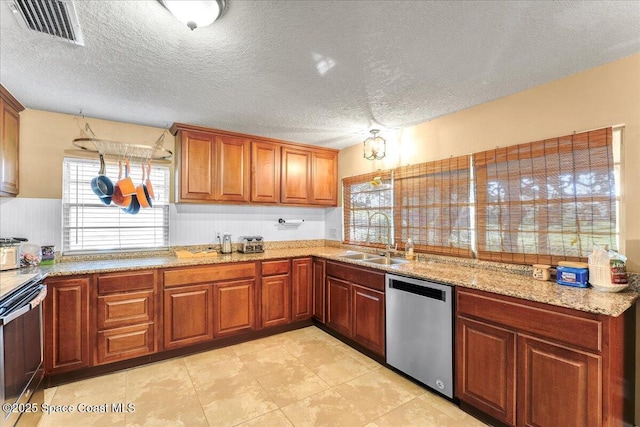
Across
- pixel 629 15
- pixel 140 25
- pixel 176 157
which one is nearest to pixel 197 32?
pixel 140 25

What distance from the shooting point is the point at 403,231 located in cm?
332

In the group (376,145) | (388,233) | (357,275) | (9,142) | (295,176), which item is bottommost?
(357,275)

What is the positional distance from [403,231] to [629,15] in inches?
89.5

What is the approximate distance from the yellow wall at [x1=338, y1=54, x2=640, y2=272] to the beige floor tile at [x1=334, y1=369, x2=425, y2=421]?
5.65 ft

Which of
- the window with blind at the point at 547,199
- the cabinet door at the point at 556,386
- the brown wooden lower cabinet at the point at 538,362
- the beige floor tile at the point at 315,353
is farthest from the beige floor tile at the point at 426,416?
the window with blind at the point at 547,199

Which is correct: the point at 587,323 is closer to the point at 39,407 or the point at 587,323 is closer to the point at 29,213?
the point at 39,407

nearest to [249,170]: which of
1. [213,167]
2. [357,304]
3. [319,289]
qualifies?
[213,167]

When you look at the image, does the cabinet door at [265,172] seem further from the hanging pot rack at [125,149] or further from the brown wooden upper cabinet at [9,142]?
the brown wooden upper cabinet at [9,142]

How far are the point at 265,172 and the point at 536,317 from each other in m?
3.01

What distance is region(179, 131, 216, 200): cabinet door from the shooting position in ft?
10.5

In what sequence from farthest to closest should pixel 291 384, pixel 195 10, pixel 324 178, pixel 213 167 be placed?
pixel 324 178
pixel 213 167
pixel 291 384
pixel 195 10

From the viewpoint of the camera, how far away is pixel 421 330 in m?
2.34

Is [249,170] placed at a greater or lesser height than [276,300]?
greater

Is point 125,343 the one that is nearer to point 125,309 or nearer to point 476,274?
point 125,309
